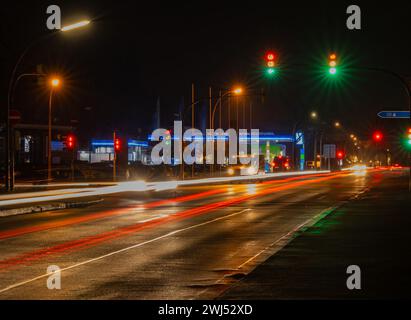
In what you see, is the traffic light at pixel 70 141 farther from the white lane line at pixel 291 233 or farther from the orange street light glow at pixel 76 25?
the white lane line at pixel 291 233

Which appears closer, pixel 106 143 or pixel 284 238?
pixel 284 238

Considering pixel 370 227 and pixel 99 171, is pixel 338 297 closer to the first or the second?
pixel 370 227

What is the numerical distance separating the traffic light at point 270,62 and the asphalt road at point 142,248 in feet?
24.0

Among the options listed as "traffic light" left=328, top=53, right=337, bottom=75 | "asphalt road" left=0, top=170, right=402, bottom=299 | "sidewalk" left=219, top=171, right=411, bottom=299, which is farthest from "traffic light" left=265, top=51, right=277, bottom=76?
"sidewalk" left=219, top=171, right=411, bottom=299

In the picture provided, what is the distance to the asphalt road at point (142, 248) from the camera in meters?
11.2

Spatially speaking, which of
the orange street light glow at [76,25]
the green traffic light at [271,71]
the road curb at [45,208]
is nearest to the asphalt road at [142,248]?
the road curb at [45,208]

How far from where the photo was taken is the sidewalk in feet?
33.9

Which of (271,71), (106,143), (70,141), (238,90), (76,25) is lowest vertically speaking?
(70,141)

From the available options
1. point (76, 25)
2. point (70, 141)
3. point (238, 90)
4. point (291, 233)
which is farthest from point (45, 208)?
point (238, 90)

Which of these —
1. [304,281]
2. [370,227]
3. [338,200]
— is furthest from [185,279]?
[338,200]

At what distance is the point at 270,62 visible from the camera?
34.2m

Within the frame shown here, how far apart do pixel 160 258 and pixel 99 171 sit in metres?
61.6

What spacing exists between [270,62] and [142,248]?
19.5m

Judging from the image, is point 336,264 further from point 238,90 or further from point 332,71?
point 238,90
